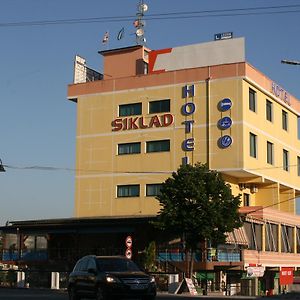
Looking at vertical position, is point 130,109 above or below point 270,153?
above

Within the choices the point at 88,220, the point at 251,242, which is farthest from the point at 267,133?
the point at 88,220

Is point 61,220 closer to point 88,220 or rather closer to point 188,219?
point 88,220

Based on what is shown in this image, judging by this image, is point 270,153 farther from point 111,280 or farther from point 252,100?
point 111,280

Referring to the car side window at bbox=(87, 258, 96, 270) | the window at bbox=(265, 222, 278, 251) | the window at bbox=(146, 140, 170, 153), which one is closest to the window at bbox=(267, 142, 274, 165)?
the window at bbox=(265, 222, 278, 251)

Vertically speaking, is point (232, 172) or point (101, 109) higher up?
point (101, 109)

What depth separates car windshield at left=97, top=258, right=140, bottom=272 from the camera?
22.1 meters

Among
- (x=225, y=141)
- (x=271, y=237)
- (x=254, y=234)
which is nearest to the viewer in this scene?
(x=254, y=234)

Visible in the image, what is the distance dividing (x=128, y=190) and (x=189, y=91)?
1037 centimetres

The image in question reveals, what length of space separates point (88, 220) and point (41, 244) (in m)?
6.79

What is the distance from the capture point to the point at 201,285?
151 ft

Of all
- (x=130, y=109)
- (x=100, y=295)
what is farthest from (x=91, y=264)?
(x=130, y=109)

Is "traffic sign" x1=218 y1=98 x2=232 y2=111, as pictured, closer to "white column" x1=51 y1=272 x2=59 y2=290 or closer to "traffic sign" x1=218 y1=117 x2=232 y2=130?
"traffic sign" x1=218 y1=117 x2=232 y2=130

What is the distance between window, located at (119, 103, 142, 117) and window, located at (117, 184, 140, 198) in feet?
21.2

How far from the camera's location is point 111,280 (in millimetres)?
21266
